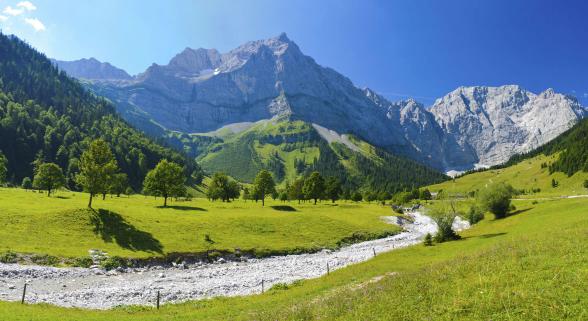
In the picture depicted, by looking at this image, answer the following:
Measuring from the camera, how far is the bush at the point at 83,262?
52.5 metres

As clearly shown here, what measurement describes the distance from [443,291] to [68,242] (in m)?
60.4

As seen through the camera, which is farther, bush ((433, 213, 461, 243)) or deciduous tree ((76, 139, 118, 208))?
deciduous tree ((76, 139, 118, 208))

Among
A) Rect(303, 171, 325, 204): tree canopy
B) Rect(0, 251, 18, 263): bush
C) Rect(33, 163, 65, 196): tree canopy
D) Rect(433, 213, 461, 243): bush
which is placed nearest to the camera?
Rect(0, 251, 18, 263): bush

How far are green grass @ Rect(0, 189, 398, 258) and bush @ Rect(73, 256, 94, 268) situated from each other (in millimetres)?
1416

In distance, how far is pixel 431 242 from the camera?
69.4 meters

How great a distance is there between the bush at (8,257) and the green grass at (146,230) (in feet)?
4.46

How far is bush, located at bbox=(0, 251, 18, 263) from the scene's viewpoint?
48722 millimetres

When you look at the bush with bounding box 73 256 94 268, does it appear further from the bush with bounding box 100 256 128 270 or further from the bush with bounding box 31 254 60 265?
the bush with bounding box 31 254 60 265

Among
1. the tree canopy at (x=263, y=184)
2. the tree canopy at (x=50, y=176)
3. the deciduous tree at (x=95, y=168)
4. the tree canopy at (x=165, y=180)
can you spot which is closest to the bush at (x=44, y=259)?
the deciduous tree at (x=95, y=168)

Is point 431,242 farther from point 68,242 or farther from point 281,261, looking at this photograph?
point 68,242

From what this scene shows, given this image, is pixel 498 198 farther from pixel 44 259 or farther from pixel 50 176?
pixel 50 176

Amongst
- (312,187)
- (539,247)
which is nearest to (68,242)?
(539,247)

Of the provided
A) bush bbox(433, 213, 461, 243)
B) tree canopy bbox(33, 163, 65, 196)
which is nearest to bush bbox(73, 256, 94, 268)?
bush bbox(433, 213, 461, 243)

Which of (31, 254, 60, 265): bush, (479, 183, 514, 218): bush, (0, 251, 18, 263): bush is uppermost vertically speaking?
(479, 183, 514, 218): bush
